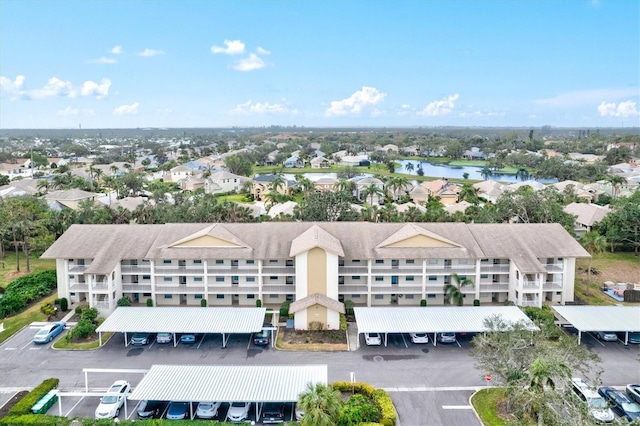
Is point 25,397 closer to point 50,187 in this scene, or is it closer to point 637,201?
point 637,201

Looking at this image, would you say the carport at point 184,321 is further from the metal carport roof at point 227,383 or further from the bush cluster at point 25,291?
the bush cluster at point 25,291

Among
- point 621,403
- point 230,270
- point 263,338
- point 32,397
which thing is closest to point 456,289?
point 621,403

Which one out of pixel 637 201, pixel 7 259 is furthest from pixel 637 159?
pixel 7 259

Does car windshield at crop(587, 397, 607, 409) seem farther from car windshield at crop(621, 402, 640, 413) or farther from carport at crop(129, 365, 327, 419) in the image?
carport at crop(129, 365, 327, 419)

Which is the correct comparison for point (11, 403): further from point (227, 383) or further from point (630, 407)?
point (630, 407)

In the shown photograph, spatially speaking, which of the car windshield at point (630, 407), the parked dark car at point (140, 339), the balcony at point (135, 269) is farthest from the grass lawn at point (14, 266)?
the car windshield at point (630, 407)

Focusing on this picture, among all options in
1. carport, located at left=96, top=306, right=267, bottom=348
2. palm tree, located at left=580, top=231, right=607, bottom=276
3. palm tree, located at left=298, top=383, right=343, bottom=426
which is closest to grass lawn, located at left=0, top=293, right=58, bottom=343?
carport, located at left=96, top=306, right=267, bottom=348
